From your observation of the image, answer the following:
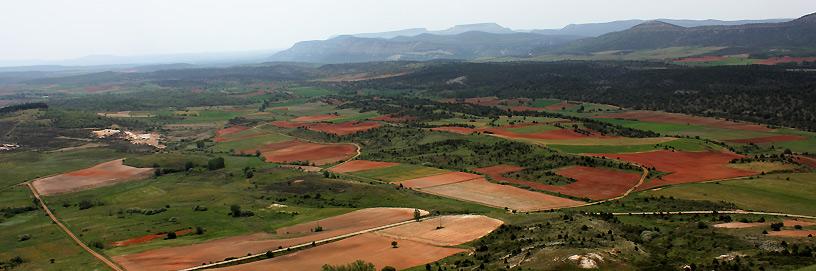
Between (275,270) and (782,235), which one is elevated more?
(782,235)

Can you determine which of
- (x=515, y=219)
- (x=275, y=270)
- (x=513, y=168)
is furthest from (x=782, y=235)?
(x=513, y=168)

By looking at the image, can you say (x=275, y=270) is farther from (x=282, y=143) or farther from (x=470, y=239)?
(x=282, y=143)

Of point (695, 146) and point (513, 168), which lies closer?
point (513, 168)

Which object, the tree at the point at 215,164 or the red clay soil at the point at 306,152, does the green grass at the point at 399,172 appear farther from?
the tree at the point at 215,164

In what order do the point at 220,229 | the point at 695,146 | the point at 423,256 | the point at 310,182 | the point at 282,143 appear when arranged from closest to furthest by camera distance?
the point at 423,256
the point at 220,229
the point at 310,182
the point at 695,146
the point at 282,143

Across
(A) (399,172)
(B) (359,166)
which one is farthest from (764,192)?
(B) (359,166)

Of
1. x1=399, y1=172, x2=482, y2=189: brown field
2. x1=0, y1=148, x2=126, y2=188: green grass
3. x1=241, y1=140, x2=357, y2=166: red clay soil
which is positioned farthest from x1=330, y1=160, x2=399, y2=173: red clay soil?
x1=0, y1=148, x2=126, y2=188: green grass

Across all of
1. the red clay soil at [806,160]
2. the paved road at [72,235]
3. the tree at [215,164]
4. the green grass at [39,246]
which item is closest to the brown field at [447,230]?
the paved road at [72,235]
